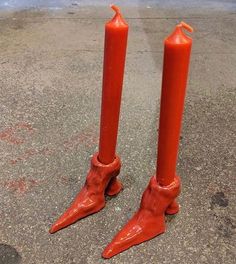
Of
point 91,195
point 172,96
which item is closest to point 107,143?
point 91,195

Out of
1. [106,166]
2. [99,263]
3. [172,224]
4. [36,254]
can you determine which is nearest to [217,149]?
[172,224]

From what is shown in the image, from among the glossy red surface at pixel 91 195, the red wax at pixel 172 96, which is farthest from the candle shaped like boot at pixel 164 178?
the glossy red surface at pixel 91 195

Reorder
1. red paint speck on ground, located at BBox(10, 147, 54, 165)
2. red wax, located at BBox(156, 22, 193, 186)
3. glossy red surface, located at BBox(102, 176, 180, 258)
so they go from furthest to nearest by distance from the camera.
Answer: red paint speck on ground, located at BBox(10, 147, 54, 165)
glossy red surface, located at BBox(102, 176, 180, 258)
red wax, located at BBox(156, 22, 193, 186)

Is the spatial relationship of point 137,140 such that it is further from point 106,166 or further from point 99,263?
point 99,263

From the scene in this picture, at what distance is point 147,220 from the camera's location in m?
1.47

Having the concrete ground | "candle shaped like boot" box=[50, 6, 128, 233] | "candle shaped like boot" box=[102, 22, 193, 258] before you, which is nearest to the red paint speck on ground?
the concrete ground

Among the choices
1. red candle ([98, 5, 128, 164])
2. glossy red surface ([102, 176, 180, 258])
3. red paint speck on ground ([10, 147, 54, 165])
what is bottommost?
red paint speck on ground ([10, 147, 54, 165])

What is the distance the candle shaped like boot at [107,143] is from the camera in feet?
4.25

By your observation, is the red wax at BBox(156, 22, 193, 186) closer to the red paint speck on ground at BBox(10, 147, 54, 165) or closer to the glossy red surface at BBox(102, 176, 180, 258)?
the glossy red surface at BBox(102, 176, 180, 258)

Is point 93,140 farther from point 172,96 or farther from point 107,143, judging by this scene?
point 172,96

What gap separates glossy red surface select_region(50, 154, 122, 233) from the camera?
154cm

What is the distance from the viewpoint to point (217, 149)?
2037 mm

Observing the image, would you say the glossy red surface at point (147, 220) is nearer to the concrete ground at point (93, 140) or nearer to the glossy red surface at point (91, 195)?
the concrete ground at point (93, 140)

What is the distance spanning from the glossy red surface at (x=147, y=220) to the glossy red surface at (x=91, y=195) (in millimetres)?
171
